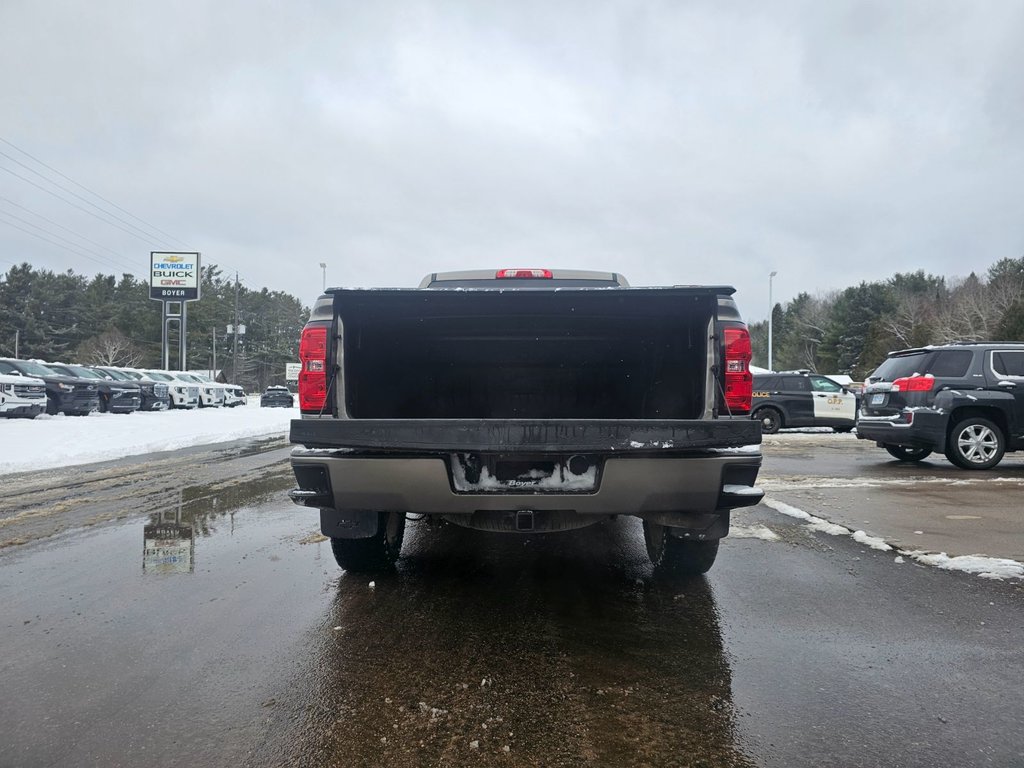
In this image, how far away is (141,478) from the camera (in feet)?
25.4

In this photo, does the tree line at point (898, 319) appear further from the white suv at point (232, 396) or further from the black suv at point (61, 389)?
the black suv at point (61, 389)

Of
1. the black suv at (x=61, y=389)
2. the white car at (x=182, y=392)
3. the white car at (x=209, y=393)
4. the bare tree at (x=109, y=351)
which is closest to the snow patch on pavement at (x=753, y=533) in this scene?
the black suv at (x=61, y=389)

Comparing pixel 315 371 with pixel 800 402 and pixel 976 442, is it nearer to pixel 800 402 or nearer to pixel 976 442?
pixel 976 442

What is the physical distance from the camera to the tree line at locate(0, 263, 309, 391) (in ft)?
203

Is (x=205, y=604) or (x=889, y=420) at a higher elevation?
(x=889, y=420)

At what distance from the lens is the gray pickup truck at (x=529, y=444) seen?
2898 mm

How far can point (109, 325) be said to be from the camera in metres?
64.3

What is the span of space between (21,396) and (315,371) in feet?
58.9

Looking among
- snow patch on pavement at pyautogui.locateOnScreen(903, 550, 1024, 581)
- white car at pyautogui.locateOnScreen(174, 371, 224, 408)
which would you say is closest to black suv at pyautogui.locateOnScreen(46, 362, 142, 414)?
white car at pyautogui.locateOnScreen(174, 371, 224, 408)

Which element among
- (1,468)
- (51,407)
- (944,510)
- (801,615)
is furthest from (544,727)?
(51,407)

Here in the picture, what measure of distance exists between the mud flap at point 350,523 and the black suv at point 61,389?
19.4 m

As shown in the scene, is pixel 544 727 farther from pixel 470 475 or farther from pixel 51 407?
pixel 51 407

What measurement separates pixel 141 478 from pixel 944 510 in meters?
9.10

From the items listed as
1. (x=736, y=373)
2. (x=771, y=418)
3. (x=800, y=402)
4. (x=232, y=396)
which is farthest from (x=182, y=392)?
(x=736, y=373)
